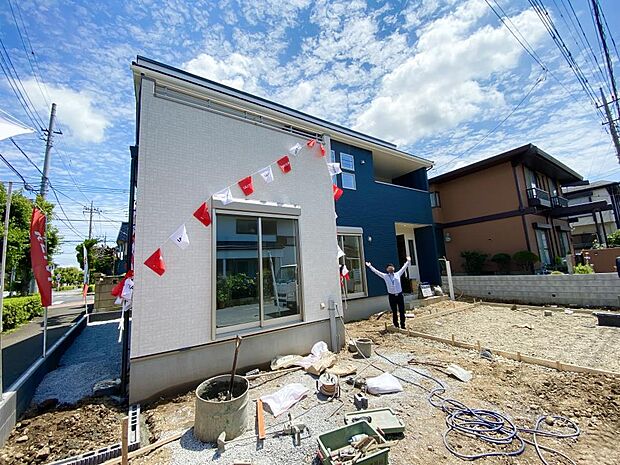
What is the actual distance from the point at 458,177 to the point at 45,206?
2154 cm

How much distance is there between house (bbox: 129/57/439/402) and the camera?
4090mm

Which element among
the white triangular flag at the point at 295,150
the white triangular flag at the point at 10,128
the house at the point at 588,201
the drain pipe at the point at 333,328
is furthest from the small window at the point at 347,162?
the house at the point at 588,201

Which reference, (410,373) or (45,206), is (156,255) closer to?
(410,373)

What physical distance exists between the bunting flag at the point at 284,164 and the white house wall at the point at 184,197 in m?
0.12

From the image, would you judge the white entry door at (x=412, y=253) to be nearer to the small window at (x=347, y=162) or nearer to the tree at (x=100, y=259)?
the small window at (x=347, y=162)

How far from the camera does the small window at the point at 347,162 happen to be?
366 inches

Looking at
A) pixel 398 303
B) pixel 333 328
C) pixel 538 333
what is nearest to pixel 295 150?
pixel 333 328

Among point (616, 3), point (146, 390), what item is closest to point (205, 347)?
point (146, 390)

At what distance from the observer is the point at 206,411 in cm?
300

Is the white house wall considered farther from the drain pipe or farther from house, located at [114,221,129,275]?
house, located at [114,221,129,275]

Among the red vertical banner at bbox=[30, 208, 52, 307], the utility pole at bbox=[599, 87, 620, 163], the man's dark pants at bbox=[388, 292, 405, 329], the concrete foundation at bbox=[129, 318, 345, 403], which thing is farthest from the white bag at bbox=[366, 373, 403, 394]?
the utility pole at bbox=[599, 87, 620, 163]

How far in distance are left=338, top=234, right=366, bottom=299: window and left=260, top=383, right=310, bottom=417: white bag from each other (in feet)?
16.5

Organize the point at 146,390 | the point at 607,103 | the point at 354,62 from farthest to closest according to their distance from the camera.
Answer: the point at 607,103
the point at 354,62
the point at 146,390

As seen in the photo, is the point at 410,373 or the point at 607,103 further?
the point at 607,103
